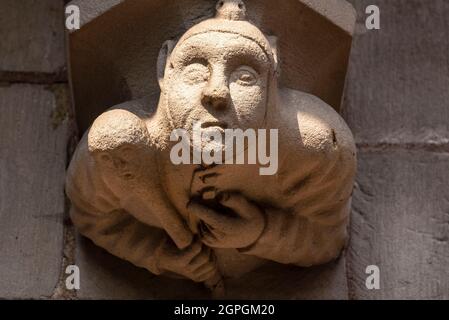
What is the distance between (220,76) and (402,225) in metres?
0.64

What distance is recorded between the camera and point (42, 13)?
2359mm

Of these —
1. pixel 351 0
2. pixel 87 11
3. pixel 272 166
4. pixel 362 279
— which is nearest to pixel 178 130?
pixel 272 166

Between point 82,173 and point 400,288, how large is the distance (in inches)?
27.3

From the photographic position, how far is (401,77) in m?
2.33

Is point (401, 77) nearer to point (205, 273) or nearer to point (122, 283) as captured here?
point (205, 273)

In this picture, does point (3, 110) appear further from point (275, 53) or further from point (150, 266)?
point (275, 53)

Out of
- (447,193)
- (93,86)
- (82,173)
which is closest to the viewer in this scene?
(82,173)

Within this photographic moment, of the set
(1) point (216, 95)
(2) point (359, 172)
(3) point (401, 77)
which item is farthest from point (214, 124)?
(3) point (401, 77)

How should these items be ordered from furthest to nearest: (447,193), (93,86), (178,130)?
(447,193), (93,86), (178,130)

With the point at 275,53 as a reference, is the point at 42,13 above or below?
above

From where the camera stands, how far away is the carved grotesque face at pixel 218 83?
173cm

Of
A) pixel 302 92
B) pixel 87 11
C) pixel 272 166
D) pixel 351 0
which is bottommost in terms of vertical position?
pixel 272 166

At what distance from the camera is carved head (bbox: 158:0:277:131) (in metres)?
1.73

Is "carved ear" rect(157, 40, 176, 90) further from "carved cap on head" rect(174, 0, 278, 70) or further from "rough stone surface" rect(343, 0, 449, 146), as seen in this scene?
"rough stone surface" rect(343, 0, 449, 146)
